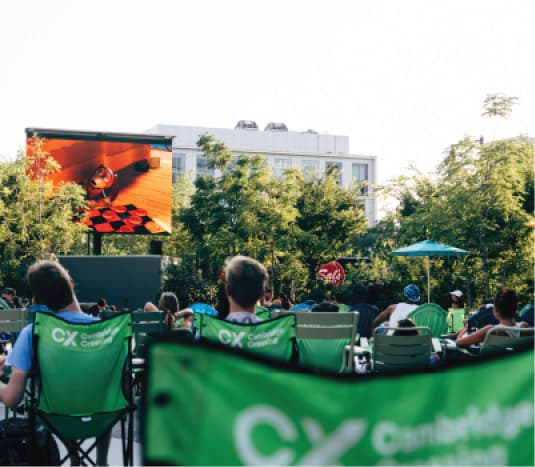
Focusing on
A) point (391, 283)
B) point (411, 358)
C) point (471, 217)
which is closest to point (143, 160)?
point (391, 283)

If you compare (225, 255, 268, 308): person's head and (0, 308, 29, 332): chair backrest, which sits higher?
(225, 255, 268, 308): person's head

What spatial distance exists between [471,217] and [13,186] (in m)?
19.6

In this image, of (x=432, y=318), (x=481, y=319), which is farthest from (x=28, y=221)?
(x=481, y=319)

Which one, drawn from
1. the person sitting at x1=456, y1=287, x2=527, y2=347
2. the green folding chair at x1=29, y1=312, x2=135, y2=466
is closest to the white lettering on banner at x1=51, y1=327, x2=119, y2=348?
the green folding chair at x1=29, y1=312, x2=135, y2=466

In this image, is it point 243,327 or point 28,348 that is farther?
point 243,327

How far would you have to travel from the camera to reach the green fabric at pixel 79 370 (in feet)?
13.9

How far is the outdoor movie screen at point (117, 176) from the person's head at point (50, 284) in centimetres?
3514

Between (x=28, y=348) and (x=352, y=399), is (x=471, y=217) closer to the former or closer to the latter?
(x=28, y=348)

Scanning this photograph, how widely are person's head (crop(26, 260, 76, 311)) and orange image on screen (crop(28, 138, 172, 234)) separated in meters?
35.2

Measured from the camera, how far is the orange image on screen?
130ft

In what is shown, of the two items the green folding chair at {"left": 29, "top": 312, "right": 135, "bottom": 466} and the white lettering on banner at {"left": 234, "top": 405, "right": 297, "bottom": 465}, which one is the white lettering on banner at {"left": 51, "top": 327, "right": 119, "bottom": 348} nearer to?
the green folding chair at {"left": 29, "top": 312, "right": 135, "bottom": 466}

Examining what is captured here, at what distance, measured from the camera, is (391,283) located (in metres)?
28.7

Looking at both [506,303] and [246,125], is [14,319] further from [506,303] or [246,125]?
[246,125]

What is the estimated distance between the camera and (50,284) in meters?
4.54
